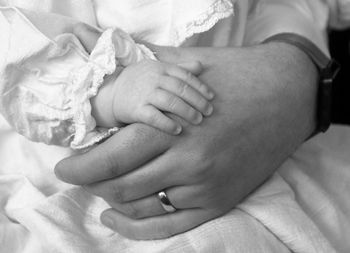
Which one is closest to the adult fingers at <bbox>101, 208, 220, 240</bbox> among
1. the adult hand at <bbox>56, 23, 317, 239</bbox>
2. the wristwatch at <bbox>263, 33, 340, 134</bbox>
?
the adult hand at <bbox>56, 23, 317, 239</bbox>

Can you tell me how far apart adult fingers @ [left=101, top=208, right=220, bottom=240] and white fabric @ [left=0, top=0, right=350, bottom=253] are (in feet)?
0.04

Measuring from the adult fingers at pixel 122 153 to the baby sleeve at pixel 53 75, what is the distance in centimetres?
4

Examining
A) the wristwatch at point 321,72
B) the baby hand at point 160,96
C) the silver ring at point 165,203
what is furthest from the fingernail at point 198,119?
the wristwatch at point 321,72

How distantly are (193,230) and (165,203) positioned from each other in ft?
0.18

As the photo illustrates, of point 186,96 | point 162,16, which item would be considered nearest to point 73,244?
point 186,96

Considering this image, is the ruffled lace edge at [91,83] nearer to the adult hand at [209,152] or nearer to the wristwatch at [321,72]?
the adult hand at [209,152]

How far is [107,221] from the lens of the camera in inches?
28.9

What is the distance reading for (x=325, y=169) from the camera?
876 mm

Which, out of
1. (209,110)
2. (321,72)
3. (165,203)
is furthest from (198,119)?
(321,72)

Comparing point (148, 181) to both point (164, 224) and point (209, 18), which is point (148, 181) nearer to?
point (164, 224)

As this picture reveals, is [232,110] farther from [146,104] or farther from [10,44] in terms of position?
[10,44]

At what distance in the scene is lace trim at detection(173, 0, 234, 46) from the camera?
752 mm

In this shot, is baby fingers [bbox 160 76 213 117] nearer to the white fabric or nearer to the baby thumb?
the baby thumb

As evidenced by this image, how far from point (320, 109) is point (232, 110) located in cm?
20
